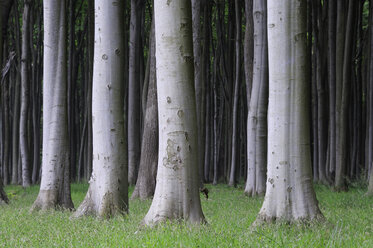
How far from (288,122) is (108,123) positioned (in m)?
2.97

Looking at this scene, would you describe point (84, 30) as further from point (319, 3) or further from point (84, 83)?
point (319, 3)

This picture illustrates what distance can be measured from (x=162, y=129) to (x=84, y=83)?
19314mm

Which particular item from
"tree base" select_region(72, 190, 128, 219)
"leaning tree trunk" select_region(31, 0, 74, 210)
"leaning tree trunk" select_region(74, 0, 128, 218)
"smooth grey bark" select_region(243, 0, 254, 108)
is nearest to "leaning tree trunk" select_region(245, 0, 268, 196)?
"smooth grey bark" select_region(243, 0, 254, 108)

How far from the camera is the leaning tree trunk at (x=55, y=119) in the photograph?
8922mm

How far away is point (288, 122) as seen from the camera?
5750 millimetres

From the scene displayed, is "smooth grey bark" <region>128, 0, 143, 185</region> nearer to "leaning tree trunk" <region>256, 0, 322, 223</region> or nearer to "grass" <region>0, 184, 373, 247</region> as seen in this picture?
"grass" <region>0, 184, 373, 247</region>

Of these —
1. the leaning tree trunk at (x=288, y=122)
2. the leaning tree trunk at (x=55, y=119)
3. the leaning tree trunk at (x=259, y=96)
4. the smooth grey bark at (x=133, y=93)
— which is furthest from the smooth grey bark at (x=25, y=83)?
the leaning tree trunk at (x=288, y=122)

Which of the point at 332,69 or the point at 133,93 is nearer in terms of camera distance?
the point at 332,69

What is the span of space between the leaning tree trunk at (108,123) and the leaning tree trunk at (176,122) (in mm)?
1638

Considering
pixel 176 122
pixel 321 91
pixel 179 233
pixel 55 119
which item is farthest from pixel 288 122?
pixel 321 91

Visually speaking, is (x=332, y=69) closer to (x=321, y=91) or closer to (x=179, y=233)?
(x=321, y=91)

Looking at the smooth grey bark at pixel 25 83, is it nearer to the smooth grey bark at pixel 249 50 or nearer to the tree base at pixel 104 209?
the smooth grey bark at pixel 249 50

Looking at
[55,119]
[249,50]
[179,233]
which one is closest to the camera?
[179,233]

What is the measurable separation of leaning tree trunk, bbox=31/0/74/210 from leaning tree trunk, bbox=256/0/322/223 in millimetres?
4635
